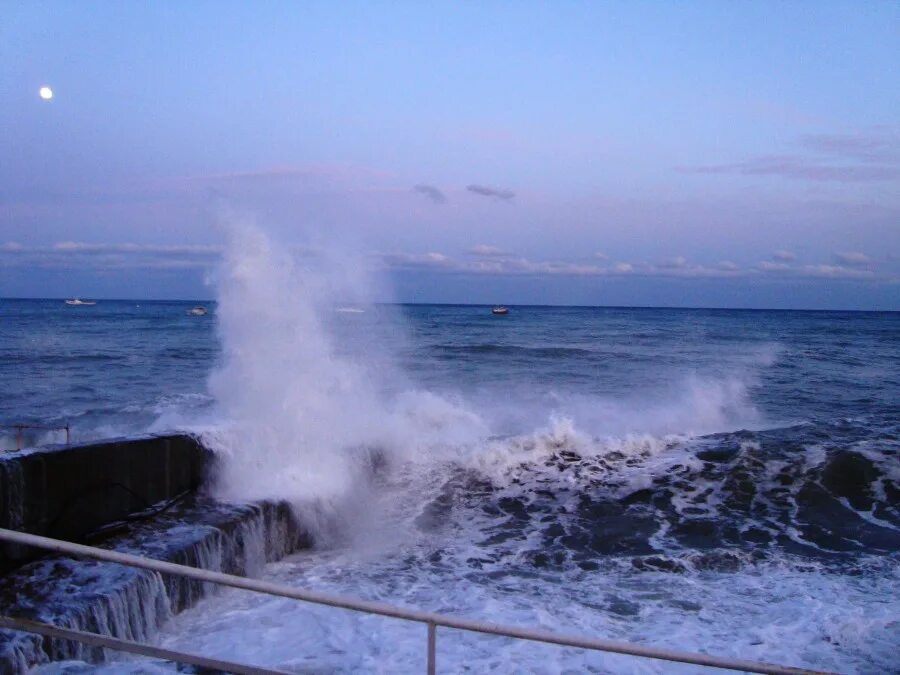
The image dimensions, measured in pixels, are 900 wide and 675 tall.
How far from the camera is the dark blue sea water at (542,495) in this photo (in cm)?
565

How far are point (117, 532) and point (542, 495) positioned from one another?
5.77 meters

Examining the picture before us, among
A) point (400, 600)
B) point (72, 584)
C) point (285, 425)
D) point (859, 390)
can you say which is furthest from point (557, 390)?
point (72, 584)

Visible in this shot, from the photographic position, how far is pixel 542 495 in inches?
415

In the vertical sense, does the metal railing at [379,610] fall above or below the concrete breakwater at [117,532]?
above

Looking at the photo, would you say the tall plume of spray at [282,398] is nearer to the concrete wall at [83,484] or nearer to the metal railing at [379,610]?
the concrete wall at [83,484]

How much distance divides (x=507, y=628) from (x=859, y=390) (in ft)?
72.4

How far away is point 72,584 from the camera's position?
5223mm

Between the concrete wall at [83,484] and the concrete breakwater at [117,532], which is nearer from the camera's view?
the concrete breakwater at [117,532]

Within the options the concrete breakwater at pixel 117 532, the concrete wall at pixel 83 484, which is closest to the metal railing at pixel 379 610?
the concrete breakwater at pixel 117 532

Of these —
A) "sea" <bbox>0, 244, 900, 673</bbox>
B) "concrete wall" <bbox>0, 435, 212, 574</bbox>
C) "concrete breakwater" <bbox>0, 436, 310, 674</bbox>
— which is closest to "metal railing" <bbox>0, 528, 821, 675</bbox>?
"concrete breakwater" <bbox>0, 436, 310, 674</bbox>

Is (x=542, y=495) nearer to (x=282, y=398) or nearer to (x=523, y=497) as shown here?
(x=523, y=497)

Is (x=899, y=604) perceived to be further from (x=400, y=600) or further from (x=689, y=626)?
(x=400, y=600)

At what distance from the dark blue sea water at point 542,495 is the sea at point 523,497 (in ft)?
0.12

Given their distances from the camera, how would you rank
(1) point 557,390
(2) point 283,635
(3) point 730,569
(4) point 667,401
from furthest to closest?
(1) point 557,390
(4) point 667,401
(3) point 730,569
(2) point 283,635
